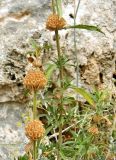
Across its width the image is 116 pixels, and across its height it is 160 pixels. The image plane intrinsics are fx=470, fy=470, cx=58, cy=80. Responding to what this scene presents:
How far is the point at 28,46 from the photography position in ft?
7.54

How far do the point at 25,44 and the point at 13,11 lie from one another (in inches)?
10.0

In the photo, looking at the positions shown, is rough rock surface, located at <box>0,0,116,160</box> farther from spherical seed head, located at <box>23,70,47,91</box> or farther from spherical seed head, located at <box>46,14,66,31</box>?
spherical seed head, located at <box>23,70,47,91</box>

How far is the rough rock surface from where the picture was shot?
2264 millimetres

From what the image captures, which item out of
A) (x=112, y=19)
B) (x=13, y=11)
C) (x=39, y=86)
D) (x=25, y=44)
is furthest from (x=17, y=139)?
(x=39, y=86)

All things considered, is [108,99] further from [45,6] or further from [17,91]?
[45,6]

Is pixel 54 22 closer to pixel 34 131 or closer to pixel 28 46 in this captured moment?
pixel 34 131

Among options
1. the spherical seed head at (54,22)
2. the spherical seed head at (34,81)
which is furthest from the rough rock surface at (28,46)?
the spherical seed head at (34,81)

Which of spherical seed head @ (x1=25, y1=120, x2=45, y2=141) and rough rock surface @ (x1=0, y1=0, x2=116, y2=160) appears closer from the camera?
spherical seed head @ (x1=25, y1=120, x2=45, y2=141)

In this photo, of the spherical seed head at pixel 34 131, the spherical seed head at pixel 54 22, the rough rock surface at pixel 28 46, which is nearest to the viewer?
the spherical seed head at pixel 34 131

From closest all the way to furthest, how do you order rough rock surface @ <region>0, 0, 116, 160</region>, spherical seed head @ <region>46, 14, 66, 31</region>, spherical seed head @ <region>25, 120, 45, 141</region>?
spherical seed head @ <region>25, 120, 45, 141</region> < spherical seed head @ <region>46, 14, 66, 31</region> < rough rock surface @ <region>0, 0, 116, 160</region>

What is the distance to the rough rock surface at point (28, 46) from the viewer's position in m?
2.26

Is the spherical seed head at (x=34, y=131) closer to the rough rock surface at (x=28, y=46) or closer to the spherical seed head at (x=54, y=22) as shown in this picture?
the spherical seed head at (x=54, y=22)

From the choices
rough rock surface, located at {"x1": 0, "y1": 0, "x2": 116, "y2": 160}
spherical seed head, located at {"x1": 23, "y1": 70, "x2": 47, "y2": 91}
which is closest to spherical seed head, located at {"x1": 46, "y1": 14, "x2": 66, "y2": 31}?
spherical seed head, located at {"x1": 23, "y1": 70, "x2": 47, "y2": 91}

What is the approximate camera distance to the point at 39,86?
1.10 metres
